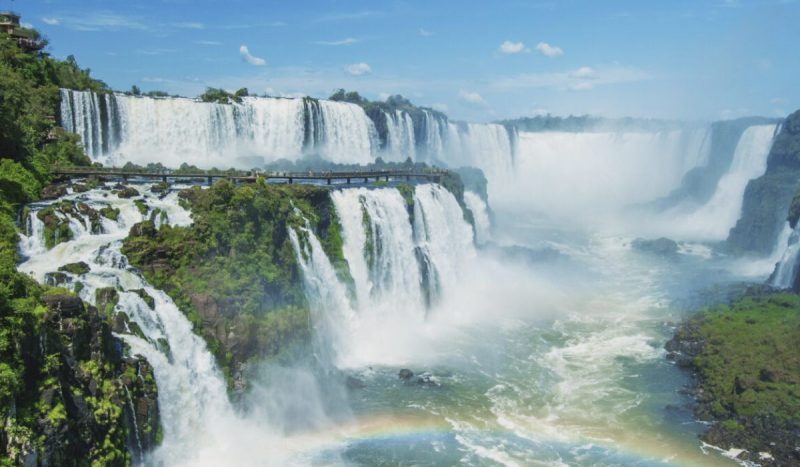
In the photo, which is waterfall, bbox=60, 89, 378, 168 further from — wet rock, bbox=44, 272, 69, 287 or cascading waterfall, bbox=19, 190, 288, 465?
wet rock, bbox=44, 272, 69, 287

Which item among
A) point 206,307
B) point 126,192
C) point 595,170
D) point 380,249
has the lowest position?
point 206,307

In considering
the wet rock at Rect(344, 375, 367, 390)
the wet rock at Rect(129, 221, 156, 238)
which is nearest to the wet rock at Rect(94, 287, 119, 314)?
the wet rock at Rect(129, 221, 156, 238)

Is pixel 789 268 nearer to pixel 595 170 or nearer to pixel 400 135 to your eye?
pixel 400 135

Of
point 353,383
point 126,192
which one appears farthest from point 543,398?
point 126,192

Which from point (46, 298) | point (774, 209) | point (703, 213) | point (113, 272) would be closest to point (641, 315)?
point (774, 209)

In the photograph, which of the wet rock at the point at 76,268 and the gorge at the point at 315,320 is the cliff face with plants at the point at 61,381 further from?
the wet rock at the point at 76,268

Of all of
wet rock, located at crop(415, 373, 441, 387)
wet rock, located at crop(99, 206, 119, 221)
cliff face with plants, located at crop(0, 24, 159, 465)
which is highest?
wet rock, located at crop(99, 206, 119, 221)
